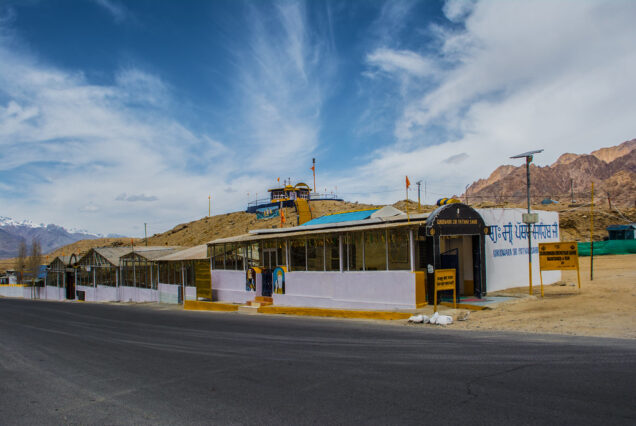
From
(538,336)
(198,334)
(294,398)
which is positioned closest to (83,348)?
(198,334)

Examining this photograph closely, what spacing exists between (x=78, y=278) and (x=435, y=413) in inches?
2025

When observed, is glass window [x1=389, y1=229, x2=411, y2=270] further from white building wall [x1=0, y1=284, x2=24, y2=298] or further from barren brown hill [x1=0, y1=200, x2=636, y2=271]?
white building wall [x1=0, y1=284, x2=24, y2=298]

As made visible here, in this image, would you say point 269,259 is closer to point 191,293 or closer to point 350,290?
point 191,293

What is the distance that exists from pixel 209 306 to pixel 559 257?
16.8 metres

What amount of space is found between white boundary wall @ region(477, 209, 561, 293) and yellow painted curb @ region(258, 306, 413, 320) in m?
5.25

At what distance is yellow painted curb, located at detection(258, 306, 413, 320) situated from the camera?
1510 cm

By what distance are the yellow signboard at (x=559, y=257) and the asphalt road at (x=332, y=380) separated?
6664 millimetres

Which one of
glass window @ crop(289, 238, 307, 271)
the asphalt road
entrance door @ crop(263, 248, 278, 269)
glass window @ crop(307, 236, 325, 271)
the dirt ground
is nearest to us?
the asphalt road

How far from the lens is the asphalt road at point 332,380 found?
18.4 ft

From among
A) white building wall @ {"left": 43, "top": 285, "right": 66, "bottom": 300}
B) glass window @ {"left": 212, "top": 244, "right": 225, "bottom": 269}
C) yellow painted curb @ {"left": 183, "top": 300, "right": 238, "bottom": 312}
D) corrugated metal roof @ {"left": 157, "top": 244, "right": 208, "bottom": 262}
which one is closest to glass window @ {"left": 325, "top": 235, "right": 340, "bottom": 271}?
yellow painted curb @ {"left": 183, "top": 300, "right": 238, "bottom": 312}

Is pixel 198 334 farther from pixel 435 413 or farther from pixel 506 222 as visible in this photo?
pixel 506 222

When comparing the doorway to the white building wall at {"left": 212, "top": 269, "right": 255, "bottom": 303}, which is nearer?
the doorway

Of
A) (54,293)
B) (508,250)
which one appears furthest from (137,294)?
(508,250)

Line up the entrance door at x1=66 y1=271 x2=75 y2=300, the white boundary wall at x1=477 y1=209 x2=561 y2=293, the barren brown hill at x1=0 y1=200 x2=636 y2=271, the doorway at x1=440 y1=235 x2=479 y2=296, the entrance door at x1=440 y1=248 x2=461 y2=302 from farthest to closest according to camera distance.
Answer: the barren brown hill at x1=0 y1=200 x2=636 y2=271, the entrance door at x1=66 y1=271 x2=75 y2=300, the white boundary wall at x1=477 y1=209 x2=561 y2=293, the doorway at x1=440 y1=235 x2=479 y2=296, the entrance door at x1=440 y1=248 x2=461 y2=302
